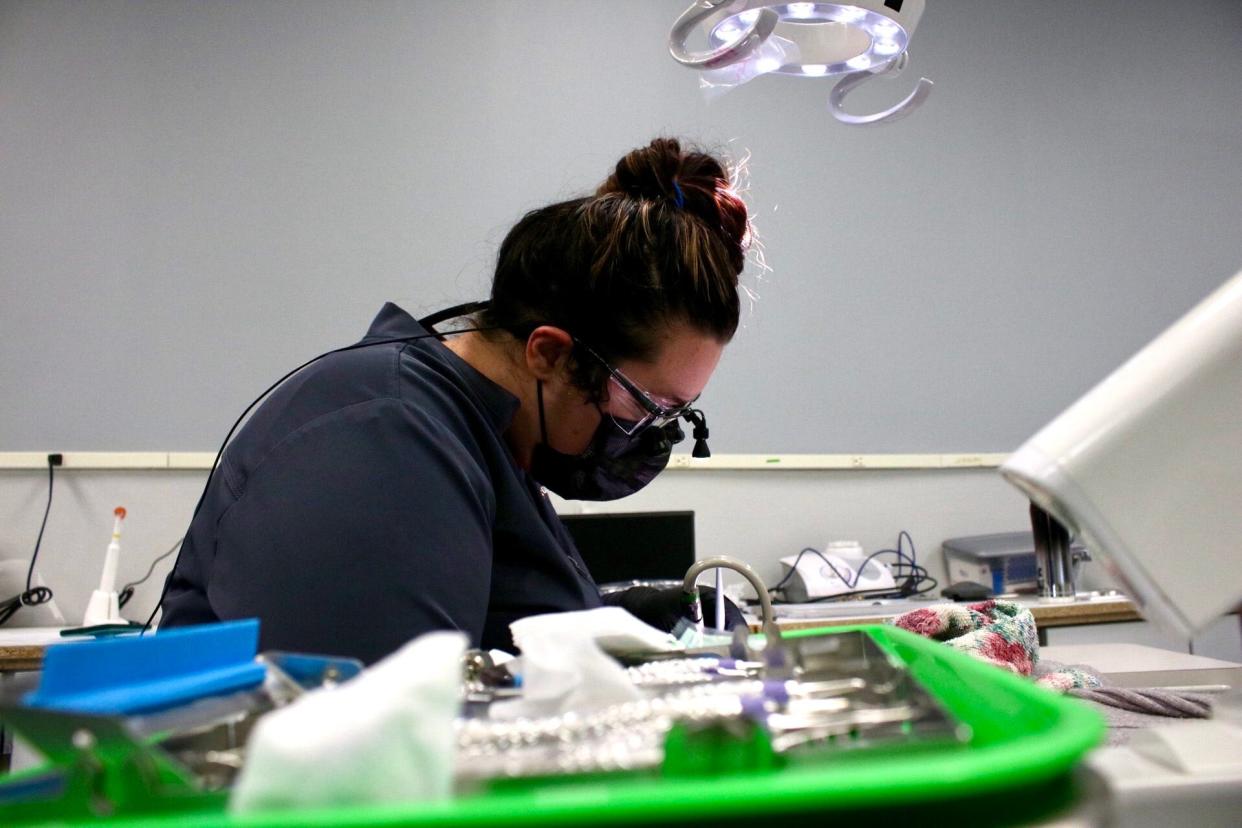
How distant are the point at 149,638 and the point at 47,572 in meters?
2.41

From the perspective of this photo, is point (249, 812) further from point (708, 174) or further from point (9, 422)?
point (9, 422)

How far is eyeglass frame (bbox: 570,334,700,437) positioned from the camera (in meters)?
1.15

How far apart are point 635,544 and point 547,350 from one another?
1.31m

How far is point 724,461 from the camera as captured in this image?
9.24 ft

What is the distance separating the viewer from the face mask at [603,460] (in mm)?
1233

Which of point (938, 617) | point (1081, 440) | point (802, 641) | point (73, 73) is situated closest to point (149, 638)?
point (802, 641)

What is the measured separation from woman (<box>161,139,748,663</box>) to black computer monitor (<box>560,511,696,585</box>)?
0.98m

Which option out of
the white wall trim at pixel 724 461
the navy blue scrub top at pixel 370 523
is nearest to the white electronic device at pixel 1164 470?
the navy blue scrub top at pixel 370 523

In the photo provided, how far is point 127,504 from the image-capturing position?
2.48 m

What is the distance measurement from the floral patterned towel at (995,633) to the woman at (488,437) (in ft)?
1.02

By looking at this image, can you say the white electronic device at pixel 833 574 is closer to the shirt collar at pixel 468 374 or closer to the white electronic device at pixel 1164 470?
the shirt collar at pixel 468 374

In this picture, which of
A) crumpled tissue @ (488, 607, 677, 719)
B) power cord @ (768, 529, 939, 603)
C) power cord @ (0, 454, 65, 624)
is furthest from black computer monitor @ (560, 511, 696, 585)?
crumpled tissue @ (488, 607, 677, 719)

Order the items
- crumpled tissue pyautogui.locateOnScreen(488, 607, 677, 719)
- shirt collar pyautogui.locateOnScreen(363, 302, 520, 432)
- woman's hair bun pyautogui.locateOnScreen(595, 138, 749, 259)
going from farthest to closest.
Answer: woman's hair bun pyautogui.locateOnScreen(595, 138, 749, 259)
shirt collar pyautogui.locateOnScreen(363, 302, 520, 432)
crumpled tissue pyautogui.locateOnScreen(488, 607, 677, 719)

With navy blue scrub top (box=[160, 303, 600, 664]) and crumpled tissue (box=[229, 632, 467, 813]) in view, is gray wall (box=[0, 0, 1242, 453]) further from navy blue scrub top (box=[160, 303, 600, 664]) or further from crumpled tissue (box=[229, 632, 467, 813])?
crumpled tissue (box=[229, 632, 467, 813])
